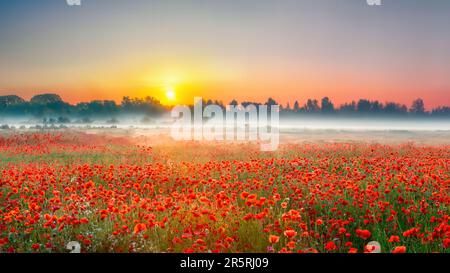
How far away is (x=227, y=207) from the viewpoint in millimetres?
5078

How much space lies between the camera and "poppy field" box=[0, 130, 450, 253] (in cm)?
406

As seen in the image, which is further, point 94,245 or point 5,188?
point 5,188

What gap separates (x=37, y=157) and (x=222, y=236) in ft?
26.2

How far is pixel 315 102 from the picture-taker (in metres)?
6.46

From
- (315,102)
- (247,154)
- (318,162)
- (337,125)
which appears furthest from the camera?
(247,154)

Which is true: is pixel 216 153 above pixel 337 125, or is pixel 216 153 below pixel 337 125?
below

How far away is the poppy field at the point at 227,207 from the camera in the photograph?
4.06m

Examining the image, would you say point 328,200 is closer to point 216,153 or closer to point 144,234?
point 144,234
